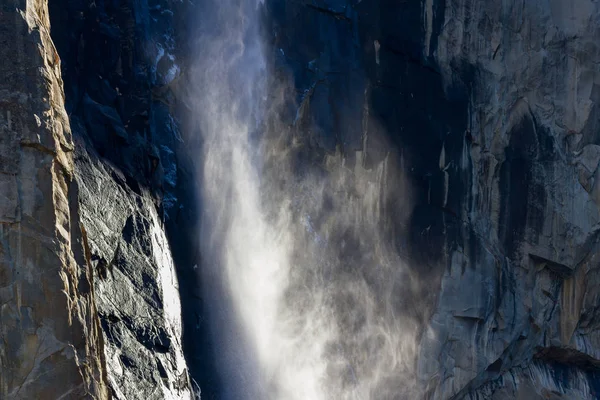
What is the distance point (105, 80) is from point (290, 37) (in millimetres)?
3548

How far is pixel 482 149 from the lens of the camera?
17.4 metres

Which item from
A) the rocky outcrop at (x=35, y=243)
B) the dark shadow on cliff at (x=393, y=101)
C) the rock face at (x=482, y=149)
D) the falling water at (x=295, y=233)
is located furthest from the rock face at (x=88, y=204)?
the rock face at (x=482, y=149)

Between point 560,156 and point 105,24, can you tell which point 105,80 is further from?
point 560,156

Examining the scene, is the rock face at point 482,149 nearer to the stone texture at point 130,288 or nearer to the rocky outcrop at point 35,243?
the stone texture at point 130,288

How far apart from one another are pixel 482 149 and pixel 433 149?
942 millimetres

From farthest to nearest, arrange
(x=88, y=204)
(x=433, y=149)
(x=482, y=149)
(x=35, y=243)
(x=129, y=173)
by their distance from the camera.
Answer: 1. (x=482, y=149)
2. (x=433, y=149)
3. (x=129, y=173)
4. (x=88, y=204)
5. (x=35, y=243)

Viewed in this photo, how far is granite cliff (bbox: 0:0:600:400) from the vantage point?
46.6 feet

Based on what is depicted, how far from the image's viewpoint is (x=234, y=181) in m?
16.5

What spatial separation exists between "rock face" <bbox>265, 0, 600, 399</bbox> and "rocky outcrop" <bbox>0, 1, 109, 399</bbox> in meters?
7.75

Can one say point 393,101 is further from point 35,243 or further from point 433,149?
point 35,243

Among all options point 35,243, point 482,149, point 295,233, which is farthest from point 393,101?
point 35,243

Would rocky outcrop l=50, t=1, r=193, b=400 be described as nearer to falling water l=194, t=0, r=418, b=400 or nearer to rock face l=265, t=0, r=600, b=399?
falling water l=194, t=0, r=418, b=400

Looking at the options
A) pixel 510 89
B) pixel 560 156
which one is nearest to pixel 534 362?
pixel 560 156

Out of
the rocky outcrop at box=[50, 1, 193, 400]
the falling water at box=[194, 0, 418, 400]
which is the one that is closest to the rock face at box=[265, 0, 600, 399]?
the falling water at box=[194, 0, 418, 400]
